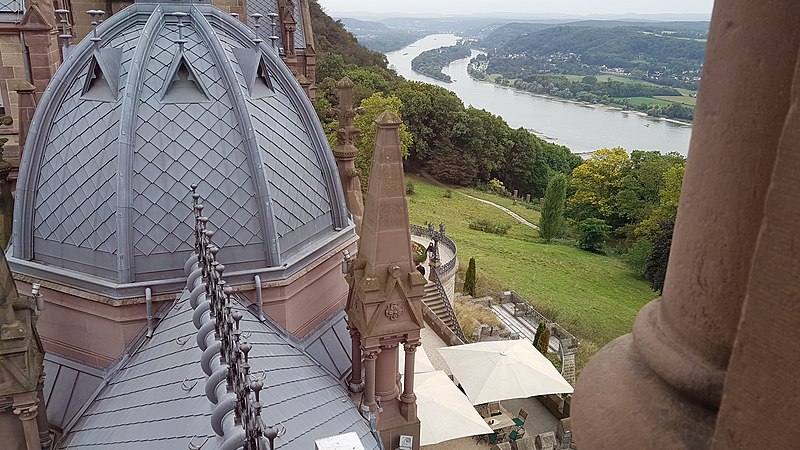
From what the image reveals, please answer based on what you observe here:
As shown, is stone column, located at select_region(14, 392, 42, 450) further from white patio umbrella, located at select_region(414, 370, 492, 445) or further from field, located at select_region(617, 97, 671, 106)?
field, located at select_region(617, 97, 671, 106)

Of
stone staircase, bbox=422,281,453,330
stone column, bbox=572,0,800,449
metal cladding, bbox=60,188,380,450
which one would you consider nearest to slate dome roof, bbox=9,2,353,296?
metal cladding, bbox=60,188,380,450

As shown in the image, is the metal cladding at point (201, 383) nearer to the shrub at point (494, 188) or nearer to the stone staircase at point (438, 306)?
the stone staircase at point (438, 306)

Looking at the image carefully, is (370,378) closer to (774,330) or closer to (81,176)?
(81,176)

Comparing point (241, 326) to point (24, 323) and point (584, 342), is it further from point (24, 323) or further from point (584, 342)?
point (584, 342)

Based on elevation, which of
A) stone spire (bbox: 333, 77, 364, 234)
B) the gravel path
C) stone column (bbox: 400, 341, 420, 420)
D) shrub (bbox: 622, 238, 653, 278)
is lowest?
the gravel path

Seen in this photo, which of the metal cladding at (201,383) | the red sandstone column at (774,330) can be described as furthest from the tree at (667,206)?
the red sandstone column at (774,330)

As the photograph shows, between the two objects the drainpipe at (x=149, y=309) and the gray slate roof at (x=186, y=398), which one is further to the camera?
the drainpipe at (x=149, y=309)
